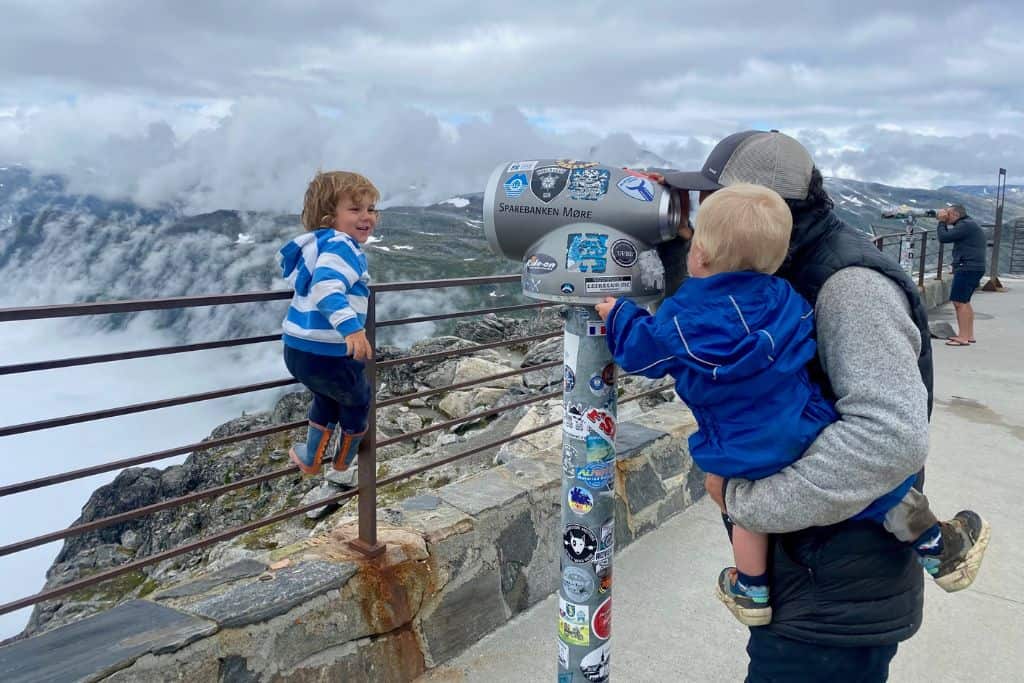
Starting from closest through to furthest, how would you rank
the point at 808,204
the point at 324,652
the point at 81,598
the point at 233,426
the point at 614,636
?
1. the point at 808,204
2. the point at 324,652
3. the point at 614,636
4. the point at 81,598
5. the point at 233,426

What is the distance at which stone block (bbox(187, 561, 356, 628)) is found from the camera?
2.33 metres

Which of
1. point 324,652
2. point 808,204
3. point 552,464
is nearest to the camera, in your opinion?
point 808,204

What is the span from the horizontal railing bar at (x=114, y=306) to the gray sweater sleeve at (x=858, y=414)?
1.73 meters

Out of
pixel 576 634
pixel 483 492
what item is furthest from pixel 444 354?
pixel 576 634

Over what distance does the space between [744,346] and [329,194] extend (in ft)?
5.76

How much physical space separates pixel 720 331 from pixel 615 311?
0.27m

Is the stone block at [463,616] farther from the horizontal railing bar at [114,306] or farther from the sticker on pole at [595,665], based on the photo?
the horizontal railing bar at [114,306]

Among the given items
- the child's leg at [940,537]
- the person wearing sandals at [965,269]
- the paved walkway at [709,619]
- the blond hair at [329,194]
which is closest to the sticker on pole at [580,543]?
the child's leg at [940,537]

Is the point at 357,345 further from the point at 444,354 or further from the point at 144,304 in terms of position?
the point at 444,354

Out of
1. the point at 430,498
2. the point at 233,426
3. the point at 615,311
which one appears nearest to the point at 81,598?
the point at 233,426

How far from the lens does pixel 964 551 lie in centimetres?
161

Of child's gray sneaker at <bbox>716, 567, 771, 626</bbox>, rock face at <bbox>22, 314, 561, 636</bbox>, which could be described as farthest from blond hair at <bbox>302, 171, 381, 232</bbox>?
rock face at <bbox>22, 314, 561, 636</bbox>

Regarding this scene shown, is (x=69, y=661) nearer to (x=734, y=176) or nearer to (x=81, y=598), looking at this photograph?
(x=734, y=176)

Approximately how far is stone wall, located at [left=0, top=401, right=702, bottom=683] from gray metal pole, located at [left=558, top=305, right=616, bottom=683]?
88 centimetres
